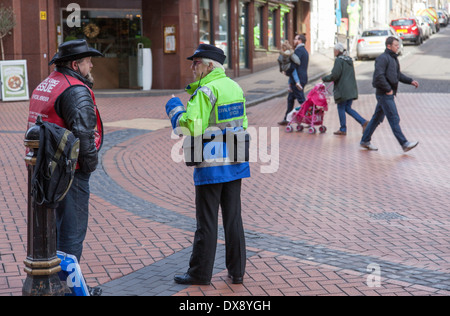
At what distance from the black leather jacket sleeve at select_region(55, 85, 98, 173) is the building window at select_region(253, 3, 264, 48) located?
24.6 metres

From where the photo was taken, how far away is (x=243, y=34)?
27641mm

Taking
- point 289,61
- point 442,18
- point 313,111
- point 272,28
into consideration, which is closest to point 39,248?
point 313,111

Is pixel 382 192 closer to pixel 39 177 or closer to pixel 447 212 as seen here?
pixel 447 212

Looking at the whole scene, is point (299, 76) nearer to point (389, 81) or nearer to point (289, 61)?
point (289, 61)

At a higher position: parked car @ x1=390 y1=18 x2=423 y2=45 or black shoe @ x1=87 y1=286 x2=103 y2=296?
parked car @ x1=390 y1=18 x2=423 y2=45

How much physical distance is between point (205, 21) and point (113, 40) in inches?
130

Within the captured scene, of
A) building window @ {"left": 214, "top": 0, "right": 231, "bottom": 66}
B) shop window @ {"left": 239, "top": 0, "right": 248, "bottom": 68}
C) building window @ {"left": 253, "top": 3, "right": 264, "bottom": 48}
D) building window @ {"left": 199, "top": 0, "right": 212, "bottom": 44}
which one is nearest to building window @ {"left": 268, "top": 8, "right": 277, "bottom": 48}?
building window @ {"left": 253, "top": 3, "right": 264, "bottom": 48}

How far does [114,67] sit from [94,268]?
59.7 feet

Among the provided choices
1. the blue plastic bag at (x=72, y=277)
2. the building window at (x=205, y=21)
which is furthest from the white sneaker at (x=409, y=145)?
the building window at (x=205, y=21)

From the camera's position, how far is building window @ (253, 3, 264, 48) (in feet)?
95.0

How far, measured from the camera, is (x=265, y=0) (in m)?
29.8

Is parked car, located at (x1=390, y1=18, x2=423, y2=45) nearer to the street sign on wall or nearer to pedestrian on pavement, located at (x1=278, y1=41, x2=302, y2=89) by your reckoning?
the street sign on wall
